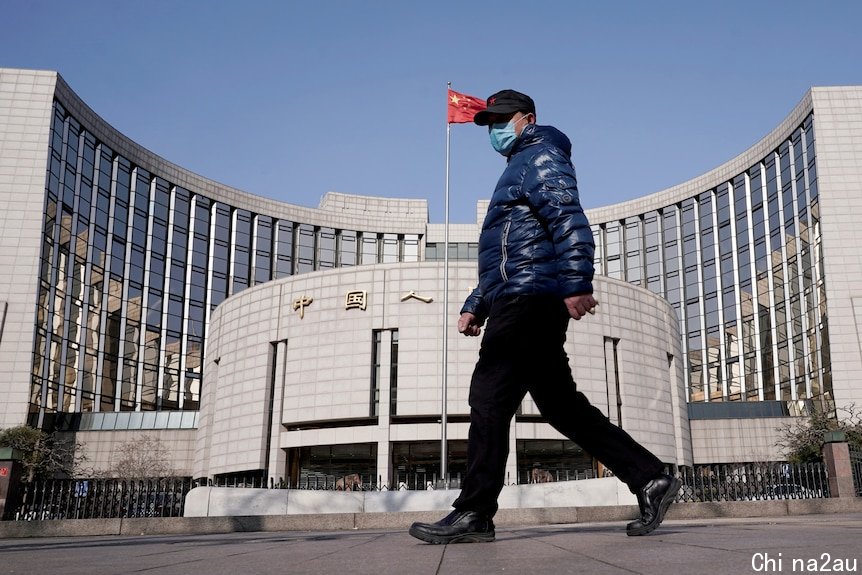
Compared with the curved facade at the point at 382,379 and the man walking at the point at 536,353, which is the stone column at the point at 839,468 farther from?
the curved facade at the point at 382,379

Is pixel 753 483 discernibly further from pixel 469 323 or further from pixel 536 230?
pixel 536 230

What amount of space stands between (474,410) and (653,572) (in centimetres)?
205

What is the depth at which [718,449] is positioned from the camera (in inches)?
2015

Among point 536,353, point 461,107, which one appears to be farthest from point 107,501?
point 461,107

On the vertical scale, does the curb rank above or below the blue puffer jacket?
below

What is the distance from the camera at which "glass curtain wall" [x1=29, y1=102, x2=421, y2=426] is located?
51.2 metres

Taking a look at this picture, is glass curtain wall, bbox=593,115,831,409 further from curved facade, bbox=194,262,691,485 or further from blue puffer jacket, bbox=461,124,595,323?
blue puffer jacket, bbox=461,124,595,323

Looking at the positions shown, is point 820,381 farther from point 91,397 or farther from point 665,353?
point 91,397

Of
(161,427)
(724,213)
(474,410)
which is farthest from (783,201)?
(474,410)

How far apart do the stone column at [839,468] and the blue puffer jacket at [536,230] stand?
1731 centimetres

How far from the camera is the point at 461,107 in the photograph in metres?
34.6

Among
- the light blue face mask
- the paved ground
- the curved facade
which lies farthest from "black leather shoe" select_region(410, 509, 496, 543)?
the curved facade

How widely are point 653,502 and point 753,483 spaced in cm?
1500

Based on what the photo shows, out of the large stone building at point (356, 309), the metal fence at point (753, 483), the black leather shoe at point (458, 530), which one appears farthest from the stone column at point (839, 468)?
the black leather shoe at point (458, 530)
